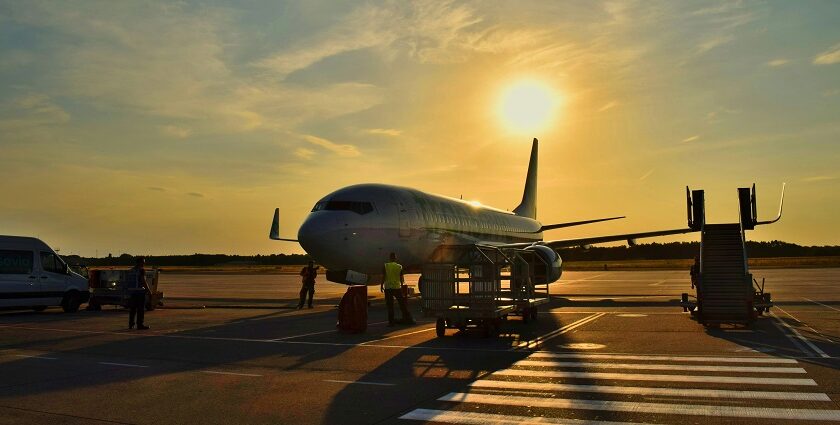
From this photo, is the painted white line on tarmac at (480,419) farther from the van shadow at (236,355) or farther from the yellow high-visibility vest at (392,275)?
the yellow high-visibility vest at (392,275)

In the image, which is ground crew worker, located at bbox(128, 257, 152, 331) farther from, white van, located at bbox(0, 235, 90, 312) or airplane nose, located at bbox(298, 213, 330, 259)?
white van, located at bbox(0, 235, 90, 312)

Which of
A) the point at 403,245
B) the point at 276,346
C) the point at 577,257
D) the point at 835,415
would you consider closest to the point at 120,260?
the point at 577,257

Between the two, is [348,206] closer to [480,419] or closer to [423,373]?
[423,373]

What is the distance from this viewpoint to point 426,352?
13.3 metres

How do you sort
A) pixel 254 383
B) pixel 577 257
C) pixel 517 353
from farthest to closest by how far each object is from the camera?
pixel 577 257 → pixel 517 353 → pixel 254 383

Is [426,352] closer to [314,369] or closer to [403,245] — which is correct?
[314,369]

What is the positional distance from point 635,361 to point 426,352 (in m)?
3.93

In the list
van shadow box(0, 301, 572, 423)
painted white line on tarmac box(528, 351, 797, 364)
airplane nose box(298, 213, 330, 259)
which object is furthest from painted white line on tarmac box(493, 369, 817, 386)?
airplane nose box(298, 213, 330, 259)

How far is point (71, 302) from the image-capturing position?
24.4 metres

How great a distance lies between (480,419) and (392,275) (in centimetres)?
1184

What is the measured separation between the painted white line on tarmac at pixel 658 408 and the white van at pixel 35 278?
19.6 m

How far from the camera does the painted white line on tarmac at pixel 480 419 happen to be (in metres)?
7.37

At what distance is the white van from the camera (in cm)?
2272

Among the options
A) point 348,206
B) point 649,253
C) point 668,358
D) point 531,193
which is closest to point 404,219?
point 348,206
